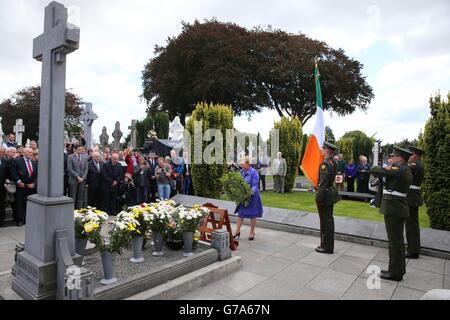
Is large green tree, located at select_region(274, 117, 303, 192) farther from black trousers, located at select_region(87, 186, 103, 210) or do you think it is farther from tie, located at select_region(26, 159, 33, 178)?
tie, located at select_region(26, 159, 33, 178)

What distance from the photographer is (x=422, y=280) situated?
5215 mm

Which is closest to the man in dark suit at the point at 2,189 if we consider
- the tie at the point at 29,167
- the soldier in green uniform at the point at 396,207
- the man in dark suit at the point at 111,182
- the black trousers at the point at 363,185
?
the tie at the point at 29,167

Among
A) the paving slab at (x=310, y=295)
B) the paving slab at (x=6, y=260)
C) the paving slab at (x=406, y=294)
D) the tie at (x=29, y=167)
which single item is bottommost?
the paving slab at (x=406, y=294)

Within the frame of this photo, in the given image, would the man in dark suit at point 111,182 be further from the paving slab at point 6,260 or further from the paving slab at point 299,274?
the paving slab at point 299,274

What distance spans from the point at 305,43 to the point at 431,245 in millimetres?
28926

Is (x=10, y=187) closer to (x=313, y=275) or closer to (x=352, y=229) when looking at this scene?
(x=313, y=275)

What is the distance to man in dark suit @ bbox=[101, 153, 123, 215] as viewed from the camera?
992 centimetres

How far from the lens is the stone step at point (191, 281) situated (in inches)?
162

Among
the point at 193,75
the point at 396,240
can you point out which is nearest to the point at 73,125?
the point at 193,75

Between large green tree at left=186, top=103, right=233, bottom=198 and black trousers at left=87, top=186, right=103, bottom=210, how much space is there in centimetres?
415

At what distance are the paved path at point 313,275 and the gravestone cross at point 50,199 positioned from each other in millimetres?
1840

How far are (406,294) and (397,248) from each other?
2.41 ft

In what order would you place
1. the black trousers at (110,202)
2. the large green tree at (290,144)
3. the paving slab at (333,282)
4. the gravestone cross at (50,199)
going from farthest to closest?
the large green tree at (290,144), the black trousers at (110,202), the paving slab at (333,282), the gravestone cross at (50,199)
